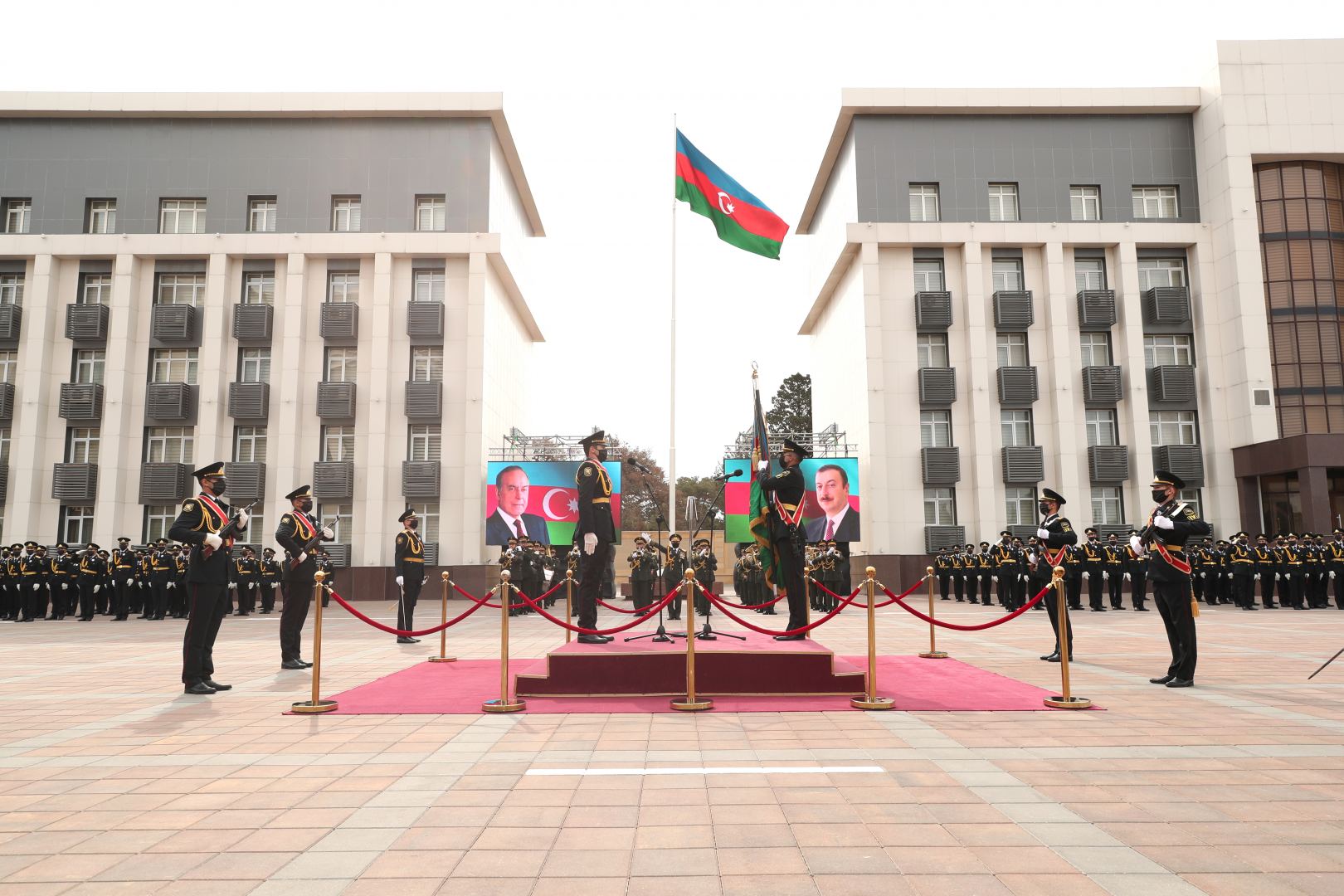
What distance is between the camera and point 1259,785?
520cm

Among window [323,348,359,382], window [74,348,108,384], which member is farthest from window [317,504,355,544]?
window [74,348,108,384]

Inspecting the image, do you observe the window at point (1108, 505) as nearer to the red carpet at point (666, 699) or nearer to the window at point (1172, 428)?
the window at point (1172, 428)

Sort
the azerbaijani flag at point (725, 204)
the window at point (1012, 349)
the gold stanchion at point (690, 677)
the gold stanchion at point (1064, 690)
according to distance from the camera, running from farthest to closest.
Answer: the window at point (1012, 349) < the azerbaijani flag at point (725, 204) < the gold stanchion at point (690, 677) < the gold stanchion at point (1064, 690)

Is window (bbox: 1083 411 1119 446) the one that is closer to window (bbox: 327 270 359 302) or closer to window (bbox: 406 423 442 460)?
window (bbox: 406 423 442 460)

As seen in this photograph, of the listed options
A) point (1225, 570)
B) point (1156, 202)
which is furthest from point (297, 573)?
point (1156, 202)

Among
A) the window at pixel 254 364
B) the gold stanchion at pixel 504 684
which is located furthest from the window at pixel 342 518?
the gold stanchion at pixel 504 684

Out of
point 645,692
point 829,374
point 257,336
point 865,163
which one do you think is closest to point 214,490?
point 645,692

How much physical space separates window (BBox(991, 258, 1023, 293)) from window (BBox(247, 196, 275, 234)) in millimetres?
27428

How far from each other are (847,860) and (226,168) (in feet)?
115

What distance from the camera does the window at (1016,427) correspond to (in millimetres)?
31344

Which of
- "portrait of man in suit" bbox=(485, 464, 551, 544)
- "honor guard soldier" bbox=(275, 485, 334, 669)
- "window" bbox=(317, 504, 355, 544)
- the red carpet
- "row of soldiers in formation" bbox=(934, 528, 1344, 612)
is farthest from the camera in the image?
"window" bbox=(317, 504, 355, 544)

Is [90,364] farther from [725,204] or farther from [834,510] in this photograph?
[834,510]

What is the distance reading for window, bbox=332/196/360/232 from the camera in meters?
31.8

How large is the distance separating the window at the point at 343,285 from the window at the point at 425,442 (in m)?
5.61
